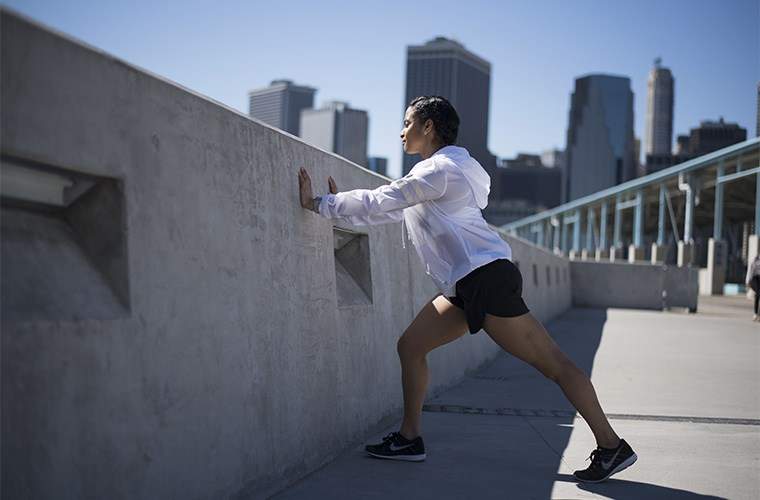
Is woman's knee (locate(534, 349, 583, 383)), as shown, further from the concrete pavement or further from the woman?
the concrete pavement

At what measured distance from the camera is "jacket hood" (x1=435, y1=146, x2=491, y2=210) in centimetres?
432

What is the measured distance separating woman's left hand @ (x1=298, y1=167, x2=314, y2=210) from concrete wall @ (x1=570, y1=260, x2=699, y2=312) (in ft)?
91.5

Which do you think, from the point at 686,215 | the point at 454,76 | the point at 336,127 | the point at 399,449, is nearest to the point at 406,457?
the point at 399,449

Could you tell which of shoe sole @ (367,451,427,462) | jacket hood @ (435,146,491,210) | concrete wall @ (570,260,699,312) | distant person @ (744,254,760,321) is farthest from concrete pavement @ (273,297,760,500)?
concrete wall @ (570,260,699,312)

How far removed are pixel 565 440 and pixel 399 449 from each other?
1.39 meters

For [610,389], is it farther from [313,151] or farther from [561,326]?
[561,326]

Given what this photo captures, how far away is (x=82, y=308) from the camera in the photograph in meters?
2.54

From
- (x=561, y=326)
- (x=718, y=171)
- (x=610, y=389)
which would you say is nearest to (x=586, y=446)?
(x=610, y=389)

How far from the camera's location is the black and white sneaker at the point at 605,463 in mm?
4281

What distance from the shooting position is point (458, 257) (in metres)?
4.28

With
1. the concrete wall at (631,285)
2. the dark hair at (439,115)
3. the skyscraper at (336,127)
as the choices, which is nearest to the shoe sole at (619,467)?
the dark hair at (439,115)

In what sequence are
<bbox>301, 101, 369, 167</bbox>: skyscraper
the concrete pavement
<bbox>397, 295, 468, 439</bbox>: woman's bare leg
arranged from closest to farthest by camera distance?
1. the concrete pavement
2. <bbox>397, 295, 468, 439</bbox>: woman's bare leg
3. <bbox>301, 101, 369, 167</bbox>: skyscraper

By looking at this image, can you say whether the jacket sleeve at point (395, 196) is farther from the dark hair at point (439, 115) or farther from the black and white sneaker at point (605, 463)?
the black and white sneaker at point (605, 463)

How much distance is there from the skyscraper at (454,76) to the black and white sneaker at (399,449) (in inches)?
6364
